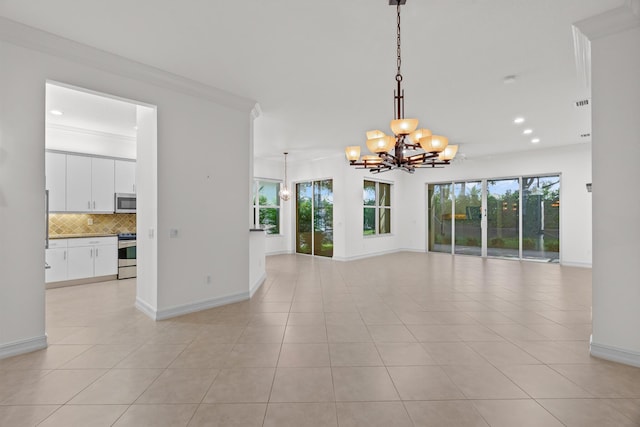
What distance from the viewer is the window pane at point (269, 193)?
31.3 feet

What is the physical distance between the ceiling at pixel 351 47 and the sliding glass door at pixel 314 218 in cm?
417

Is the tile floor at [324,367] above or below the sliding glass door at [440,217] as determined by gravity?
below

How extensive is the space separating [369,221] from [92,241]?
6977mm

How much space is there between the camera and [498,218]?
28.8 feet

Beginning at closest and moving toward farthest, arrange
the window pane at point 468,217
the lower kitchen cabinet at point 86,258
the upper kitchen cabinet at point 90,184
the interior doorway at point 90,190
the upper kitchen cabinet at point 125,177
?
the interior doorway at point 90,190 → the lower kitchen cabinet at point 86,258 → the upper kitchen cabinet at point 90,184 → the upper kitchen cabinet at point 125,177 → the window pane at point 468,217

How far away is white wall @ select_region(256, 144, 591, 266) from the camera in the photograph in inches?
297

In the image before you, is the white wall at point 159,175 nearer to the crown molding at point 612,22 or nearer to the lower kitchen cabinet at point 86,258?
the lower kitchen cabinet at point 86,258

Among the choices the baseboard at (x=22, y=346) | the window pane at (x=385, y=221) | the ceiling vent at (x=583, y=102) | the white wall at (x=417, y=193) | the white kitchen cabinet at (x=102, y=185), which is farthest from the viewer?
the window pane at (x=385, y=221)

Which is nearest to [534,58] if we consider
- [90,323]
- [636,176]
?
[636,176]

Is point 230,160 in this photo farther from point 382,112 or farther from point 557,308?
point 557,308

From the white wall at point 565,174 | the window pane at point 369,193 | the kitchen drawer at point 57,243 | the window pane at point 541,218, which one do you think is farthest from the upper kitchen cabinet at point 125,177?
the window pane at point 541,218

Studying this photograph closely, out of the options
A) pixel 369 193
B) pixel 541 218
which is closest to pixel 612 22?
pixel 541 218

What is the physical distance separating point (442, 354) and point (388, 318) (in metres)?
1.02

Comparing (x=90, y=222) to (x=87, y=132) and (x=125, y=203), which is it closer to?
(x=125, y=203)
